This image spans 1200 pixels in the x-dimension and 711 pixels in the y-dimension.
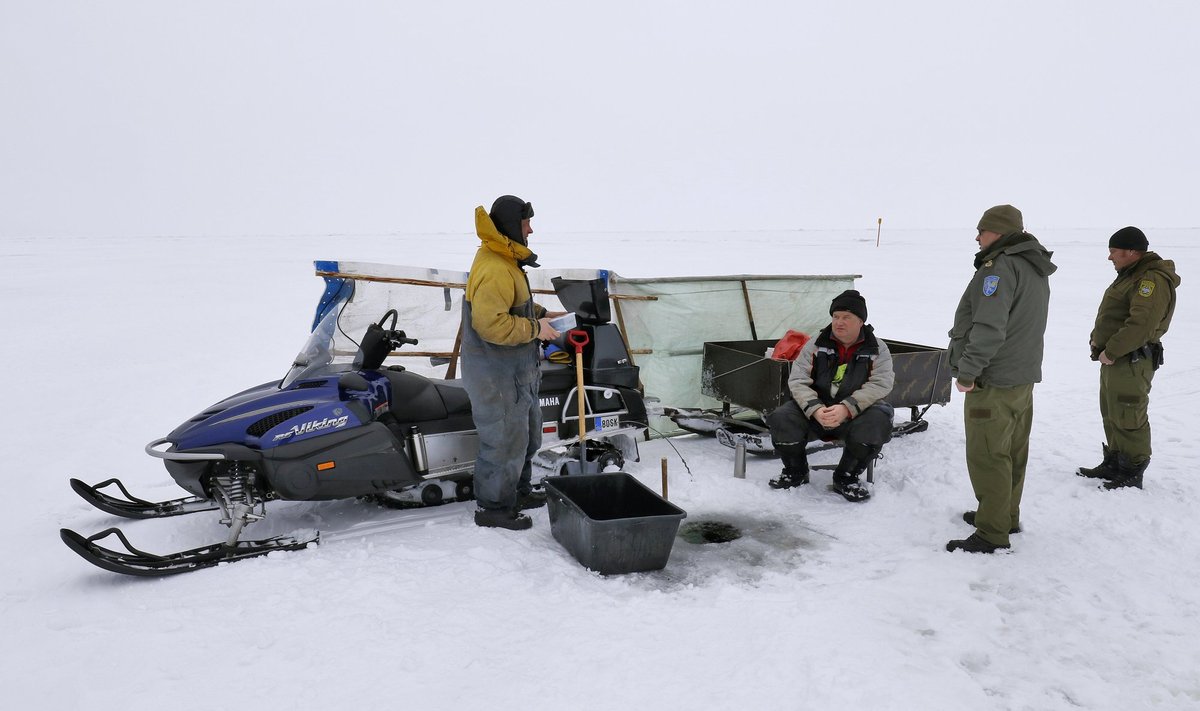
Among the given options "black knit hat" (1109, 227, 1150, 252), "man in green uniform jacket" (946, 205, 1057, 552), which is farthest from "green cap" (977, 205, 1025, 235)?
"black knit hat" (1109, 227, 1150, 252)

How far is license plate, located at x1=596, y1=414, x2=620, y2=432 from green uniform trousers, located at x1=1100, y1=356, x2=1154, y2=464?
3.11 metres

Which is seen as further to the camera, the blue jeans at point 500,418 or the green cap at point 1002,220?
the blue jeans at point 500,418

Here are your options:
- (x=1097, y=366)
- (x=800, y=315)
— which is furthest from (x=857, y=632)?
(x=1097, y=366)

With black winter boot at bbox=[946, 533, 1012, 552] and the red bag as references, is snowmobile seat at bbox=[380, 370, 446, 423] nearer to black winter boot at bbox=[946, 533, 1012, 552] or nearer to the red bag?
the red bag

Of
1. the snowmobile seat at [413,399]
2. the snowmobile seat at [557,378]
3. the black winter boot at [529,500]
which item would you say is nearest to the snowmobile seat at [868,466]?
the snowmobile seat at [557,378]

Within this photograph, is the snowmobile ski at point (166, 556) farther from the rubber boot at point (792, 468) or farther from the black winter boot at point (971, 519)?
the black winter boot at point (971, 519)

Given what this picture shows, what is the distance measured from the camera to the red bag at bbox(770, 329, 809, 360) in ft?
18.4

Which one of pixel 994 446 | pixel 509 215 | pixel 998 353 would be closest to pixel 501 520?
pixel 509 215

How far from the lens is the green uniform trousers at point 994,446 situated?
371cm

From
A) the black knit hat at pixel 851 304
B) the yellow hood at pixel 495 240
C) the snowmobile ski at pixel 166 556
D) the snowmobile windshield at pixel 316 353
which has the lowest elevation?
the snowmobile ski at pixel 166 556

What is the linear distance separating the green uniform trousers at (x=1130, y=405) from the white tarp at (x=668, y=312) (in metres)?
2.40

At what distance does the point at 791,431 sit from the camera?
4734mm

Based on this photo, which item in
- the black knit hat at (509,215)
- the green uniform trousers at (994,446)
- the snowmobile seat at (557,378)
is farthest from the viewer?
the snowmobile seat at (557,378)

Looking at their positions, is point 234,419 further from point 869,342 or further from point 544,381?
point 869,342
